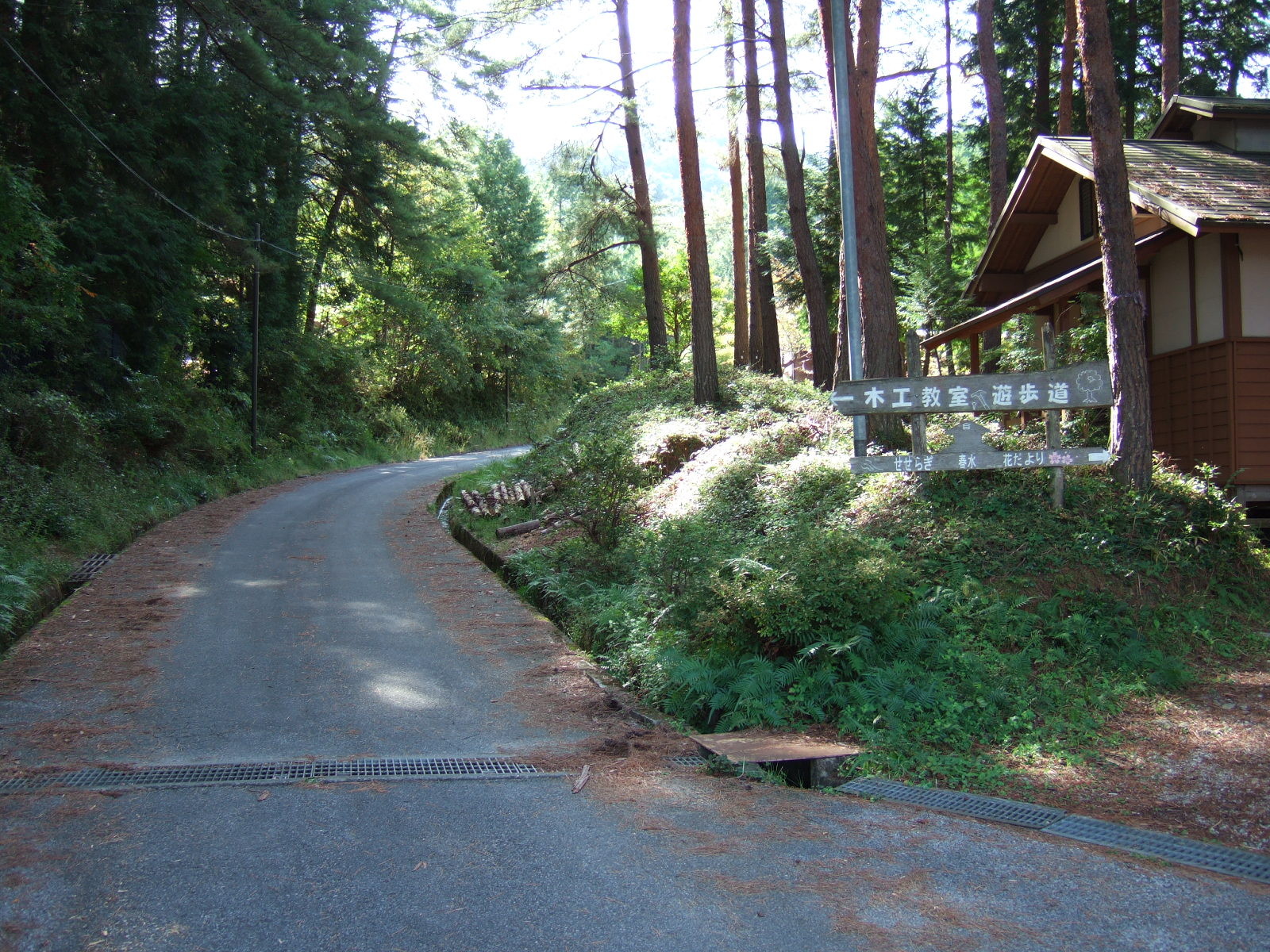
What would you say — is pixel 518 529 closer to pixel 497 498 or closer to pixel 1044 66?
pixel 497 498

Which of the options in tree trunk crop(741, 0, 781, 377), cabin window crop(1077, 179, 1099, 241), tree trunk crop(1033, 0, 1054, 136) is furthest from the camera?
tree trunk crop(1033, 0, 1054, 136)

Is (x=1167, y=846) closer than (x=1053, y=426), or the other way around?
(x=1167, y=846)

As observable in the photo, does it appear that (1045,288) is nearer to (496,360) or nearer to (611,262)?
(611,262)

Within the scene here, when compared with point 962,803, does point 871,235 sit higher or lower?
higher

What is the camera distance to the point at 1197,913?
4.00 metres

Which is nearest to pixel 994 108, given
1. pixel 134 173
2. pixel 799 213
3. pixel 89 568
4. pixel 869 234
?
pixel 799 213

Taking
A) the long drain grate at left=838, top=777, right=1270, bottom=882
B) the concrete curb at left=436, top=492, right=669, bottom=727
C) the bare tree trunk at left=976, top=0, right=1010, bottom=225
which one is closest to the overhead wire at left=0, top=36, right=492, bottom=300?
the concrete curb at left=436, top=492, right=669, bottom=727

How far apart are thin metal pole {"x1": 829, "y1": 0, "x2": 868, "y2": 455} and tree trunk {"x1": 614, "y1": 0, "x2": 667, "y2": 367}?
37.7 ft

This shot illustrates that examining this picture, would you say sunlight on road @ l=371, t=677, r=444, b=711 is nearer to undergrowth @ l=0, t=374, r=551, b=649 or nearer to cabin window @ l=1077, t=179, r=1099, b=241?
undergrowth @ l=0, t=374, r=551, b=649

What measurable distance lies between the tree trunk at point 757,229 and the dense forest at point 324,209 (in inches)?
3.0

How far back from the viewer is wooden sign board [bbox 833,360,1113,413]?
31.2 feet

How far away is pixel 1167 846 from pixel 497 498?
14.2m

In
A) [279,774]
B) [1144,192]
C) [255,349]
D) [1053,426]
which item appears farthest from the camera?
[255,349]

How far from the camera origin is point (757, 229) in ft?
75.5
